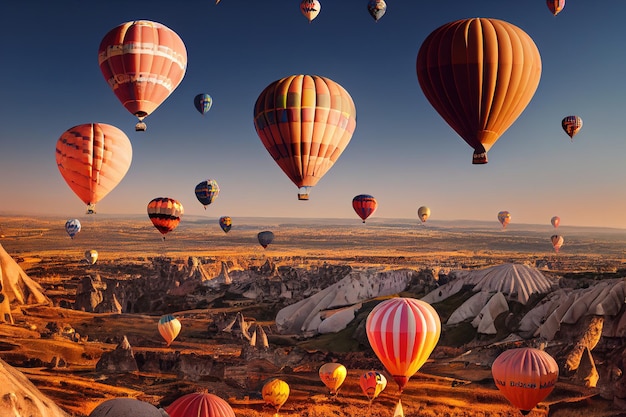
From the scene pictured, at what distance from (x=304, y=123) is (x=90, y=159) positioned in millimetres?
12126

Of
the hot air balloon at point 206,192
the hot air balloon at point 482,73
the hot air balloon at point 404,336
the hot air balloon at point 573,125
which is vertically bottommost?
the hot air balloon at point 404,336

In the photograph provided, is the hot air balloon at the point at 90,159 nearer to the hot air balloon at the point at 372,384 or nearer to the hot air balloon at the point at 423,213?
the hot air balloon at the point at 372,384

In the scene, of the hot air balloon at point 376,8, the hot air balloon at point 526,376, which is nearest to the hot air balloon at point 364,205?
the hot air balloon at point 376,8

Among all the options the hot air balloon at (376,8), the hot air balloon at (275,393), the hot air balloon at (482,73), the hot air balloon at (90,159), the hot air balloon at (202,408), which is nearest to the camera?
the hot air balloon at (202,408)

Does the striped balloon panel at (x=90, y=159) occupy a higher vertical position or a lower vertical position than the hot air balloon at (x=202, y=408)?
higher

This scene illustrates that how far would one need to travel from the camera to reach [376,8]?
122 feet

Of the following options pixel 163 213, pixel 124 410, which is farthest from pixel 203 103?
pixel 124 410

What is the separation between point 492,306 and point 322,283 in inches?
1633

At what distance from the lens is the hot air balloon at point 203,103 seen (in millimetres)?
47281

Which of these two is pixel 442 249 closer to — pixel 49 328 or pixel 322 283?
pixel 322 283

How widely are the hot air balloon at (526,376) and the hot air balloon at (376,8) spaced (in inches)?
870

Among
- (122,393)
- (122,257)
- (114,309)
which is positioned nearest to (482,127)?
(122,393)

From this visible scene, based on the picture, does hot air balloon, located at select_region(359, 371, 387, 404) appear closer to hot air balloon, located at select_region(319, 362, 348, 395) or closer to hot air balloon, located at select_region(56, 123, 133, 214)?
hot air balloon, located at select_region(319, 362, 348, 395)

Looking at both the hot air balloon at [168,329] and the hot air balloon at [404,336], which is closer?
the hot air balloon at [404,336]
